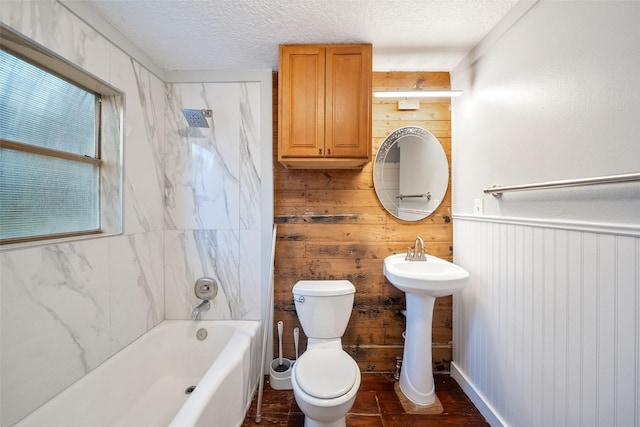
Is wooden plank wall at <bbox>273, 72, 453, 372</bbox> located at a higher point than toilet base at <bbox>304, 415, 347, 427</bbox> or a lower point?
higher

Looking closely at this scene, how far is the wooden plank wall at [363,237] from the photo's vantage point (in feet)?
6.57

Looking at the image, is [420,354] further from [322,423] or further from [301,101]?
[301,101]

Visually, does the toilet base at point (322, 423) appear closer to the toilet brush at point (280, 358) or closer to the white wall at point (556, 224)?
the toilet brush at point (280, 358)

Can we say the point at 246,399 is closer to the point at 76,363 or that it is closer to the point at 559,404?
the point at 76,363

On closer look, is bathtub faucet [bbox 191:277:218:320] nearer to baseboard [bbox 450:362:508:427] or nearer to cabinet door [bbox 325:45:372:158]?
cabinet door [bbox 325:45:372:158]

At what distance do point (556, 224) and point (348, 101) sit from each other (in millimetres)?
1294

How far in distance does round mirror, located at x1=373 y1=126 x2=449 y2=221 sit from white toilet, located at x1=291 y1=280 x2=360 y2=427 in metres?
0.76

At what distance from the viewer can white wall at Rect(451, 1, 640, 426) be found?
885mm

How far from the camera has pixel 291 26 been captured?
1493 millimetres

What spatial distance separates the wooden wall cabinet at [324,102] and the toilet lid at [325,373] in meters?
1.25

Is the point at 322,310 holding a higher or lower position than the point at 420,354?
higher

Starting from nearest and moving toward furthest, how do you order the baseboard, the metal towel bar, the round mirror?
the metal towel bar, the baseboard, the round mirror

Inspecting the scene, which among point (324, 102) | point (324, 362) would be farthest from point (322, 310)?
point (324, 102)

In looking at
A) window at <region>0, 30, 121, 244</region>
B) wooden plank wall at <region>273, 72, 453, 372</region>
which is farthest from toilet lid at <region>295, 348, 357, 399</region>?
window at <region>0, 30, 121, 244</region>
